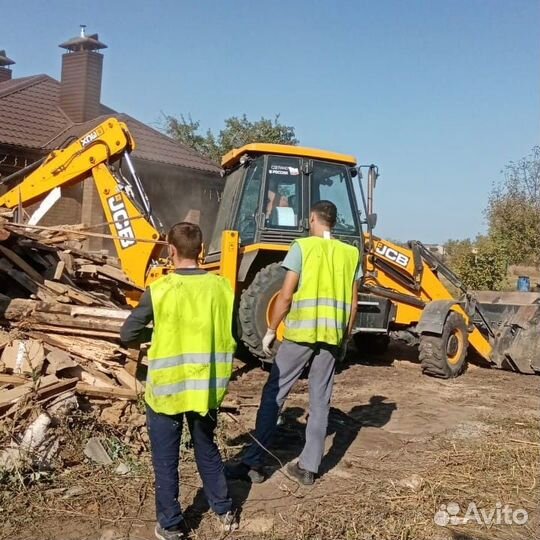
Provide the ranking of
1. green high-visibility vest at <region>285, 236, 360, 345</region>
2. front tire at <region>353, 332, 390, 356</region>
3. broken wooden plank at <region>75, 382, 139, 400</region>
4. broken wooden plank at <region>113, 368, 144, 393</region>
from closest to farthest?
green high-visibility vest at <region>285, 236, 360, 345</region> → broken wooden plank at <region>75, 382, 139, 400</region> → broken wooden plank at <region>113, 368, 144, 393</region> → front tire at <region>353, 332, 390, 356</region>

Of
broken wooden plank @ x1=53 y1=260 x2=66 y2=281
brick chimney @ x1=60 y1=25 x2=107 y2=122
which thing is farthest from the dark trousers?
brick chimney @ x1=60 y1=25 x2=107 y2=122

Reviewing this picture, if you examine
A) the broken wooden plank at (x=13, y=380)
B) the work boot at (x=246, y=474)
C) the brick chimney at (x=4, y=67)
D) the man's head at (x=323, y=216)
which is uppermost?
the brick chimney at (x=4, y=67)

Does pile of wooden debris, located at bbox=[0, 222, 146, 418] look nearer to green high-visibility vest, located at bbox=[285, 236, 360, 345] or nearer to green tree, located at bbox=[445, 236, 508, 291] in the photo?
green high-visibility vest, located at bbox=[285, 236, 360, 345]

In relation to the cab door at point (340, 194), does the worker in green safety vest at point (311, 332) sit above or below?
below

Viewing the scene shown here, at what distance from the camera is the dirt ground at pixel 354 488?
3896mm

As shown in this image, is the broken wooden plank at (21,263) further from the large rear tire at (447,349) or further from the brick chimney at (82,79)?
the brick chimney at (82,79)

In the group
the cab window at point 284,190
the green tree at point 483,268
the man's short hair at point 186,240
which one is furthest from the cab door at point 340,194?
the green tree at point 483,268

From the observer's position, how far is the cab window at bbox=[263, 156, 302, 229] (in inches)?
324

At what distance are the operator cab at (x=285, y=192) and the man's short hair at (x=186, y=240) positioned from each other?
4.28 m

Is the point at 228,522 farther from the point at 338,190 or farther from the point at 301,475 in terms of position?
the point at 338,190

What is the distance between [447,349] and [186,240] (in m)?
5.86

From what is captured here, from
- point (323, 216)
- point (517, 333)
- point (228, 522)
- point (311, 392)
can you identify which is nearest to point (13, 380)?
point (228, 522)

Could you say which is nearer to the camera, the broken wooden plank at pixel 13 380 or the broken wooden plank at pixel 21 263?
the broken wooden plank at pixel 13 380

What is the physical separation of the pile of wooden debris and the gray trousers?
122 cm
